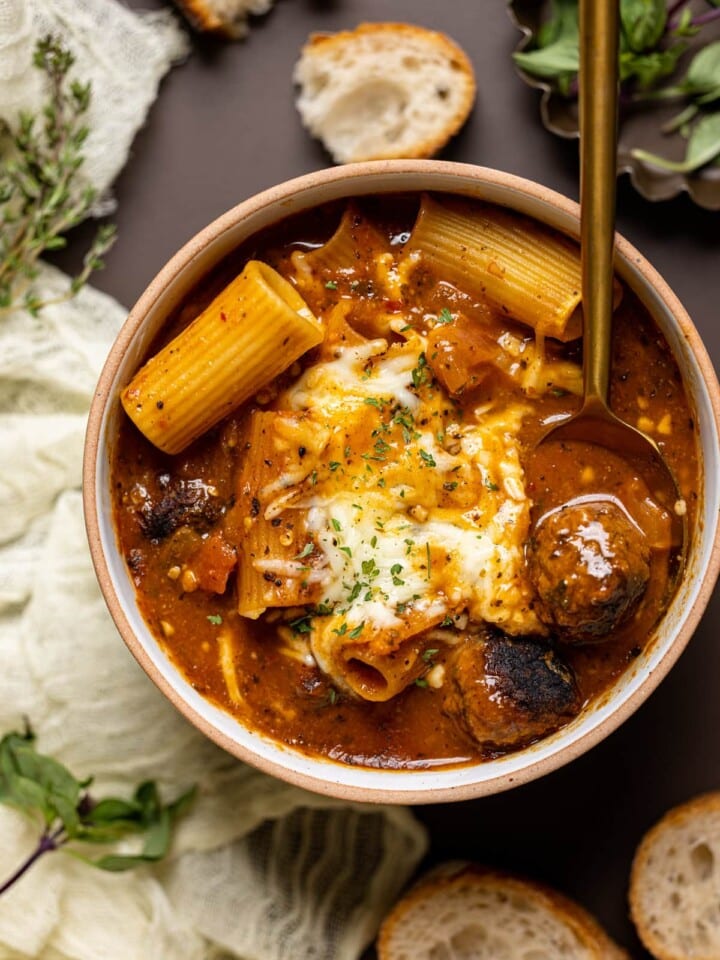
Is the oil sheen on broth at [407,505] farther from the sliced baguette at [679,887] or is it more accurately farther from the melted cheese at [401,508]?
the sliced baguette at [679,887]

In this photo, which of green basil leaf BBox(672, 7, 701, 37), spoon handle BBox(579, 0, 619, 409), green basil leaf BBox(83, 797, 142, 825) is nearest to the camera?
spoon handle BBox(579, 0, 619, 409)

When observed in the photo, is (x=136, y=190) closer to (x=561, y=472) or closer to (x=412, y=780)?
(x=561, y=472)

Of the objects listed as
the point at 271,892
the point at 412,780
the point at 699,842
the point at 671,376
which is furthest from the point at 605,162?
the point at 271,892

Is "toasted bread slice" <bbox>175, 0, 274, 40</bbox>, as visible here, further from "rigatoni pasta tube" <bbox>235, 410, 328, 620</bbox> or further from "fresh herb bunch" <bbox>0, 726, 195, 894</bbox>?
"fresh herb bunch" <bbox>0, 726, 195, 894</bbox>

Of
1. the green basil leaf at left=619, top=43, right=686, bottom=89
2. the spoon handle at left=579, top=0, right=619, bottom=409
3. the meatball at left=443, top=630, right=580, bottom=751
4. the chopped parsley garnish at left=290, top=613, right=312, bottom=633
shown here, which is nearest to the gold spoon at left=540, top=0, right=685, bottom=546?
the spoon handle at left=579, top=0, right=619, bottom=409

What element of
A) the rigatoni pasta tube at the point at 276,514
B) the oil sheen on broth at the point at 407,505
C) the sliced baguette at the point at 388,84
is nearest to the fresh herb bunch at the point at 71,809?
the oil sheen on broth at the point at 407,505

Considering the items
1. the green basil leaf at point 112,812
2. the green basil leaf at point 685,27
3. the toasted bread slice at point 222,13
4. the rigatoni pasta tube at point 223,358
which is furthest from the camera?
the toasted bread slice at point 222,13
